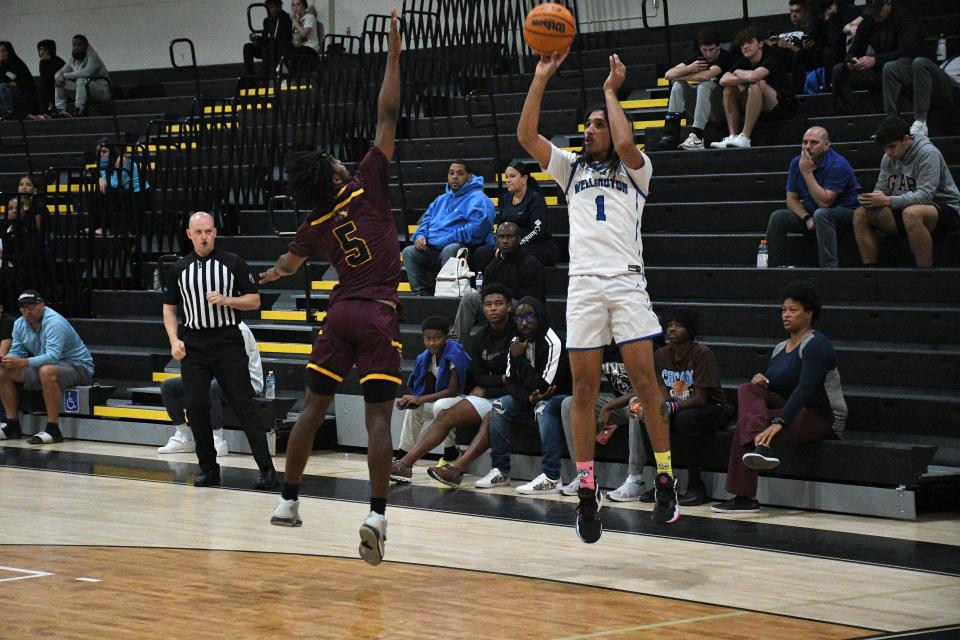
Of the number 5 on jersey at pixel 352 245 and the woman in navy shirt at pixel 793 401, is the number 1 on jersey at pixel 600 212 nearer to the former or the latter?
the number 5 on jersey at pixel 352 245

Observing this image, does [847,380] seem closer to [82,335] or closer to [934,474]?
[934,474]

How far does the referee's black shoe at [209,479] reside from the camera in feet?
28.8

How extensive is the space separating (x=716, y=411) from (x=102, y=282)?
775 cm

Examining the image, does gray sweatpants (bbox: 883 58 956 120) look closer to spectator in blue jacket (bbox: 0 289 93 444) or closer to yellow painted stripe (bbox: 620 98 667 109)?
yellow painted stripe (bbox: 620 98 667 109)

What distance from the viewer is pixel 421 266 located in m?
11.3

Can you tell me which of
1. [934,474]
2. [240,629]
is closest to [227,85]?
[934,474]

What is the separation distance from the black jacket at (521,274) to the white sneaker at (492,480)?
141cm

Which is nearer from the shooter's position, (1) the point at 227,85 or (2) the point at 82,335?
(2) the point at 82,335

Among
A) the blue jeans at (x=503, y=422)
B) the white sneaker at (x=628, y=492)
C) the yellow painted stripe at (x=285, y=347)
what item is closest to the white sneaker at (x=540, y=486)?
the blue jeans at (x=503, y=422)

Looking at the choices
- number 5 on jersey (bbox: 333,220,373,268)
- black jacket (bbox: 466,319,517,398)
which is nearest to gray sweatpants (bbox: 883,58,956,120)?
black jacket (bbox: 466,319,517,398)

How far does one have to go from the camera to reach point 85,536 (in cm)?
683

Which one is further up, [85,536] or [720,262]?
[720,262]

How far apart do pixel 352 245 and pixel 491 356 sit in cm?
330

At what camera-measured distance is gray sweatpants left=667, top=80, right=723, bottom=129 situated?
443 inches
